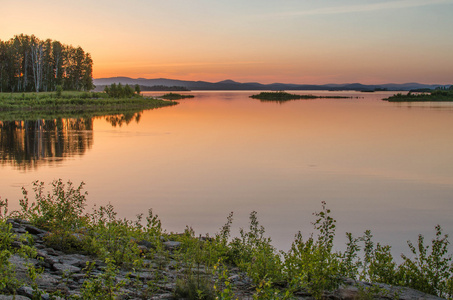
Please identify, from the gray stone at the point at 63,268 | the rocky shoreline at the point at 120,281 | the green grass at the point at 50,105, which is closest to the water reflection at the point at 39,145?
the rocky shoreline at the point at 120,281

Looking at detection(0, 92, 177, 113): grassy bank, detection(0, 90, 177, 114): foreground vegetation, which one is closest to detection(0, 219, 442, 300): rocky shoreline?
detection(0, 90, 177, 114): foreground vegetation

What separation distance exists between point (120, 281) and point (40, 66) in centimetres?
10629

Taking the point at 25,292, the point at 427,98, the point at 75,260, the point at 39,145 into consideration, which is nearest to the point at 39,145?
the point at 39,145

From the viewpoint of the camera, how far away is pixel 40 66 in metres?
99.9

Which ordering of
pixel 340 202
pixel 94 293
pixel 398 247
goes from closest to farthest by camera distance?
pixel 94 293, pixel 398 247, pixel 340 202

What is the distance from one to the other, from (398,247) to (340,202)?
12.7 feet

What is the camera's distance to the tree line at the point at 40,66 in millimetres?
99125

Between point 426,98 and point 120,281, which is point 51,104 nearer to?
point 120,281

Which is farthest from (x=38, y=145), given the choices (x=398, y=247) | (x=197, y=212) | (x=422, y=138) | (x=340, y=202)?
(x=422, y=138)

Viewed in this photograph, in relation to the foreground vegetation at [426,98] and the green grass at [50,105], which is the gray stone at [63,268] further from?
the foreground vegetation at [426,98]

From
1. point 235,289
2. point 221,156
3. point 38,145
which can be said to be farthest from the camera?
point 38,145

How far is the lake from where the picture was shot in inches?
474

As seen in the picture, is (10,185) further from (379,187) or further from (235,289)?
(379,187)

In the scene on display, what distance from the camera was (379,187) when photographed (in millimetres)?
15766
